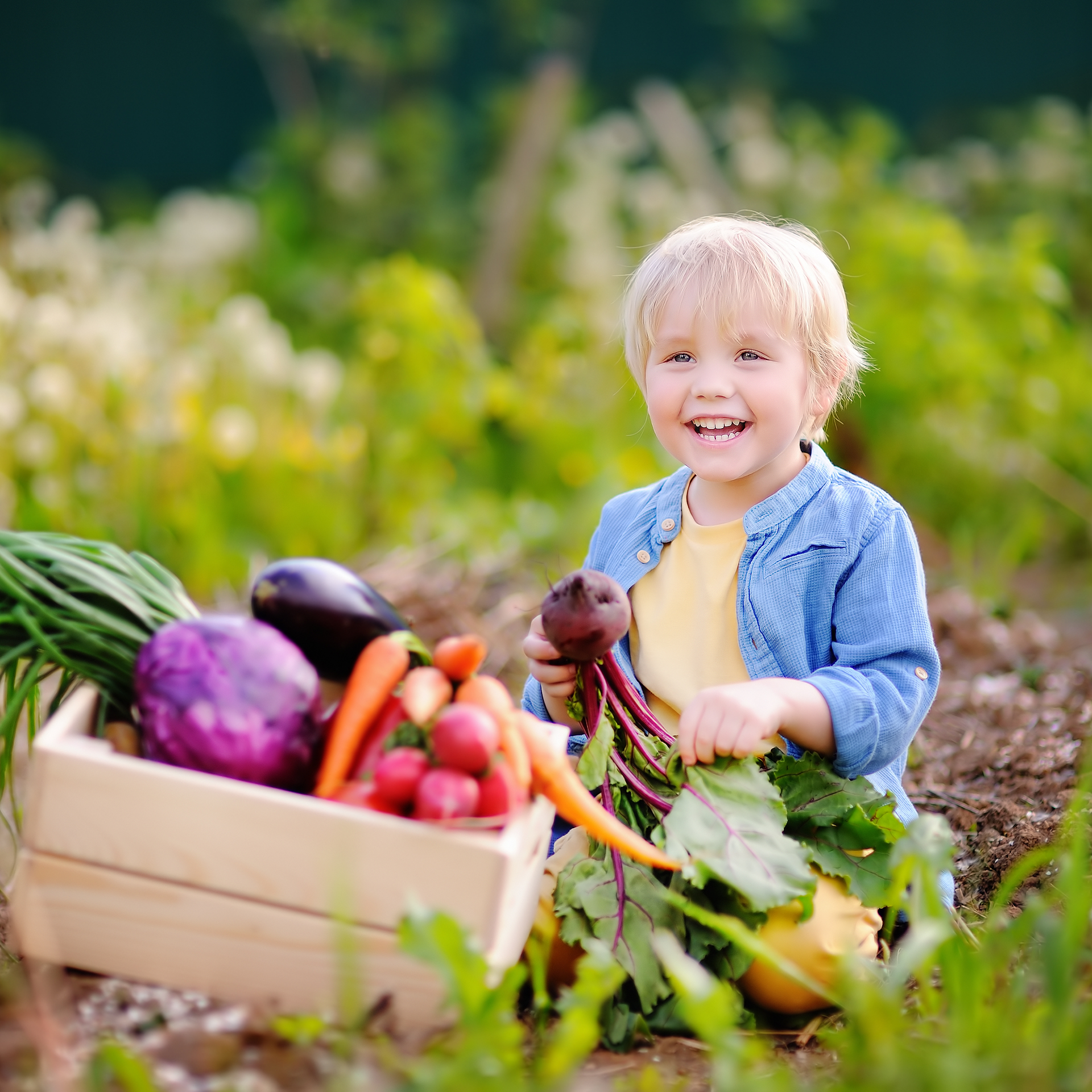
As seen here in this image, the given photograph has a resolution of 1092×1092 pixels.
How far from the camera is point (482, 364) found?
4367mm

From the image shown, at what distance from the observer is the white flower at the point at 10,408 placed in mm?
3826

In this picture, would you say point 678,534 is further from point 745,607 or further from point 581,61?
point 581,61

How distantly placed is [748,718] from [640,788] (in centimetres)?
23

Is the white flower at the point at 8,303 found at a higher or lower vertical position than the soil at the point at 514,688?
higher

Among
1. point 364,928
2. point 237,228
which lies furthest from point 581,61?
point 364,928

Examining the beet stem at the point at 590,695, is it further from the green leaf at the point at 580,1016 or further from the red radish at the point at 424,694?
the green leaf at the point at 580,1016

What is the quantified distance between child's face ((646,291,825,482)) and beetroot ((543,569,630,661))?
1.18 ft

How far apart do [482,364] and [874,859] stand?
9.45 feet

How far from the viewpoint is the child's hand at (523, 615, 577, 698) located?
1.89 m

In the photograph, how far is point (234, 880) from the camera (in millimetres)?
1509

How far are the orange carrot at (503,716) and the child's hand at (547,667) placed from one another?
0.77 feet

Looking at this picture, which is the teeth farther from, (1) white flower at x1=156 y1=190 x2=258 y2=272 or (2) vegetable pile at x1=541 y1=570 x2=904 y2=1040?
(1) white flower at x1=156 y1=190 x2=258 y2=272

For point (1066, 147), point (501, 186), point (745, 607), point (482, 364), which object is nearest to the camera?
point (745, 607)

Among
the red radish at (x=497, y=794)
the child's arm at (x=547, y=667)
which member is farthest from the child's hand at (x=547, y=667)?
the red radish at (x=497, y=794)
